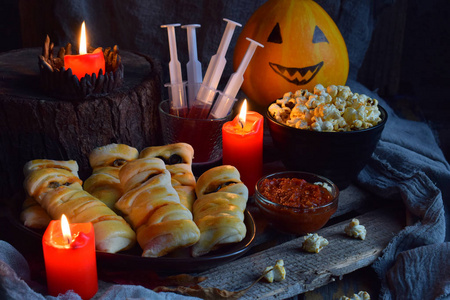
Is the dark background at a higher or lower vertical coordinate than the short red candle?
lower

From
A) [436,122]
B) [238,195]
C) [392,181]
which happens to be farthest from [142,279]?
[436,122]

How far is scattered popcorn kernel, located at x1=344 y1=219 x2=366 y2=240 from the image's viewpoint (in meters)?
1.33

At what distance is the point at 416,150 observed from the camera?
1854 mm

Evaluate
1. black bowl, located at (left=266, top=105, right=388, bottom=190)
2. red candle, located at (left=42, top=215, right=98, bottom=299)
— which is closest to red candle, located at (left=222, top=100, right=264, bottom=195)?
black bowl, located at (left=266, top=105, right=388, bottom=190)

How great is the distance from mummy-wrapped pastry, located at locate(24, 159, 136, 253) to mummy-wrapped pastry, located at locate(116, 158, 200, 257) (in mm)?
38

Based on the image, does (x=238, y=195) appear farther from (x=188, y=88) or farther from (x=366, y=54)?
(x=366, y=54)

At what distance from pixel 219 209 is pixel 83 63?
60cm

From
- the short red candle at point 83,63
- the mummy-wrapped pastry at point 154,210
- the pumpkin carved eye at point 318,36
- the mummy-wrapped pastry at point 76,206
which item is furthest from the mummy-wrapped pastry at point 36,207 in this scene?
the pumpkin carved eye at point 318,36

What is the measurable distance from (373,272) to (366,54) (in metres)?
1.72

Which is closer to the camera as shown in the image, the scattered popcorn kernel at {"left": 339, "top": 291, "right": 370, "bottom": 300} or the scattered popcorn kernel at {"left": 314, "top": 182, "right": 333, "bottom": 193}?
the scattered popcorn kernel at {"left": 339, "top": 291, "right": 370, "bottom": 300}

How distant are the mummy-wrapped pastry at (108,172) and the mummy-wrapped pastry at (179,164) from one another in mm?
52

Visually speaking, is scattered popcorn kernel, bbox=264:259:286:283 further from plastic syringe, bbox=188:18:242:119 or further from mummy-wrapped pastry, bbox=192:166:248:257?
plastic syringe, bbox=188:18:242:119

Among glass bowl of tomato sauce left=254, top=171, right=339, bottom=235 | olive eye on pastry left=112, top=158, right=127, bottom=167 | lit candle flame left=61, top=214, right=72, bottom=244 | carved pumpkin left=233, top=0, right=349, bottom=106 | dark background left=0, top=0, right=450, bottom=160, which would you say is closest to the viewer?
lit candle flame left=61, top=214, right=72, bottom=244

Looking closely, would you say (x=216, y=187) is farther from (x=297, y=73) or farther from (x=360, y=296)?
(x=297, y=73)
